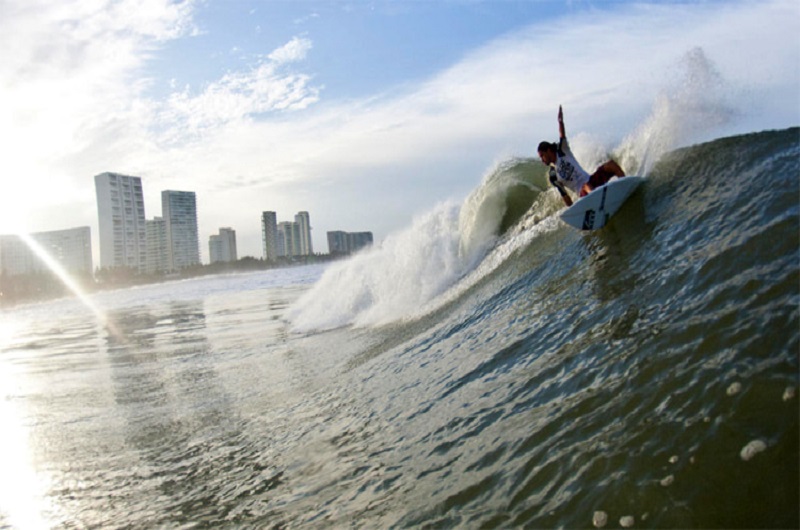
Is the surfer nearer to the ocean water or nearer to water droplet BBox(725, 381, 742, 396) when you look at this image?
the ocean water

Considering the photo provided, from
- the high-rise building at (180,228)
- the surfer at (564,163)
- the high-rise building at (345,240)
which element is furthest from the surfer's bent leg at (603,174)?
the high-rise building at (180,228)

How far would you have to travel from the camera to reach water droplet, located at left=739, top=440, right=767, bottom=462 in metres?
2.99

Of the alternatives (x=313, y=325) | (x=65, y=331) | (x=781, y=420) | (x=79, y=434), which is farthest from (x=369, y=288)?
(x=65, y=331)

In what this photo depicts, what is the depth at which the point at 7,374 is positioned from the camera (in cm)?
1459

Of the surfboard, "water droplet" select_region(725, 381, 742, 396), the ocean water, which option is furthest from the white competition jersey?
"water droplet" select_region(725, 381, 742, 396)

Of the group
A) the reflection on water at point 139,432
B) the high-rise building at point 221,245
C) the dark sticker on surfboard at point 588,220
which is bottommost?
the reflection on water at point 139,432

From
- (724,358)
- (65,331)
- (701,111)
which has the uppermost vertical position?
(701,111)

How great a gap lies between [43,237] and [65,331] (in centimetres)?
13508

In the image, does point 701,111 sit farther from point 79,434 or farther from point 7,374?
point 7,374

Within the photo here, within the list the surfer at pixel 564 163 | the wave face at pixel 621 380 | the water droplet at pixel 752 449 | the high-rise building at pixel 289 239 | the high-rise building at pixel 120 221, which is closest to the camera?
the water droplet at pixel 752 449

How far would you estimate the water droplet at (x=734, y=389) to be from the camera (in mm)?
3467

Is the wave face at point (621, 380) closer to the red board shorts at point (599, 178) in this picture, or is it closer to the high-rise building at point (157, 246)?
the red board shorts at point (599, 178)

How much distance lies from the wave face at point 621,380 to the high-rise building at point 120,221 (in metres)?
129

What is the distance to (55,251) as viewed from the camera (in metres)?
137
